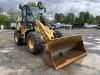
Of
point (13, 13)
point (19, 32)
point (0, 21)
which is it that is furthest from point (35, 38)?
point (13, 13)

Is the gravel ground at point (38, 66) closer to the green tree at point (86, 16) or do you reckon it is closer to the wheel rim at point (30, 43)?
the wheel rim at point (30, 43)

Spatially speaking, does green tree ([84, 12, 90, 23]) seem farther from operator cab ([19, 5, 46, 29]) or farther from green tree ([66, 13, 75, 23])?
operator cab ([19, 5, 46, 29])

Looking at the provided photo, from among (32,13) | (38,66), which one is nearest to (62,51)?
(38,66)

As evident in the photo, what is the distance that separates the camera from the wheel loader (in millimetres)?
6705

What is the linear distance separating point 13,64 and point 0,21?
45.5 m

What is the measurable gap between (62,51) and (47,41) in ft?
3.03

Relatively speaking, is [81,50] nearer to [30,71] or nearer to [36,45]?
[36,45]

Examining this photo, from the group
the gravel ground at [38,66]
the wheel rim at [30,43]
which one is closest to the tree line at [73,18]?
the wheel rim at [30,43]

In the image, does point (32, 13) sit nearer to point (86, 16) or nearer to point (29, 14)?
point (29, 14)

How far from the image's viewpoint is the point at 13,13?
65.9 meters

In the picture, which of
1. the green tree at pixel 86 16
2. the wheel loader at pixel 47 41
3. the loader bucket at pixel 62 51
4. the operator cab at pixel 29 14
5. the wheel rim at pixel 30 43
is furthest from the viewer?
the green tree at pixel 86 16

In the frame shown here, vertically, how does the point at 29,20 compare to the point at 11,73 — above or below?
above

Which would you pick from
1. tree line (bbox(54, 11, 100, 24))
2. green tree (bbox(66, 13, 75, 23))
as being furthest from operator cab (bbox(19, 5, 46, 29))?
green tree (bbox(66, 13, 75, 23))

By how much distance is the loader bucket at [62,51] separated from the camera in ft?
21.4
